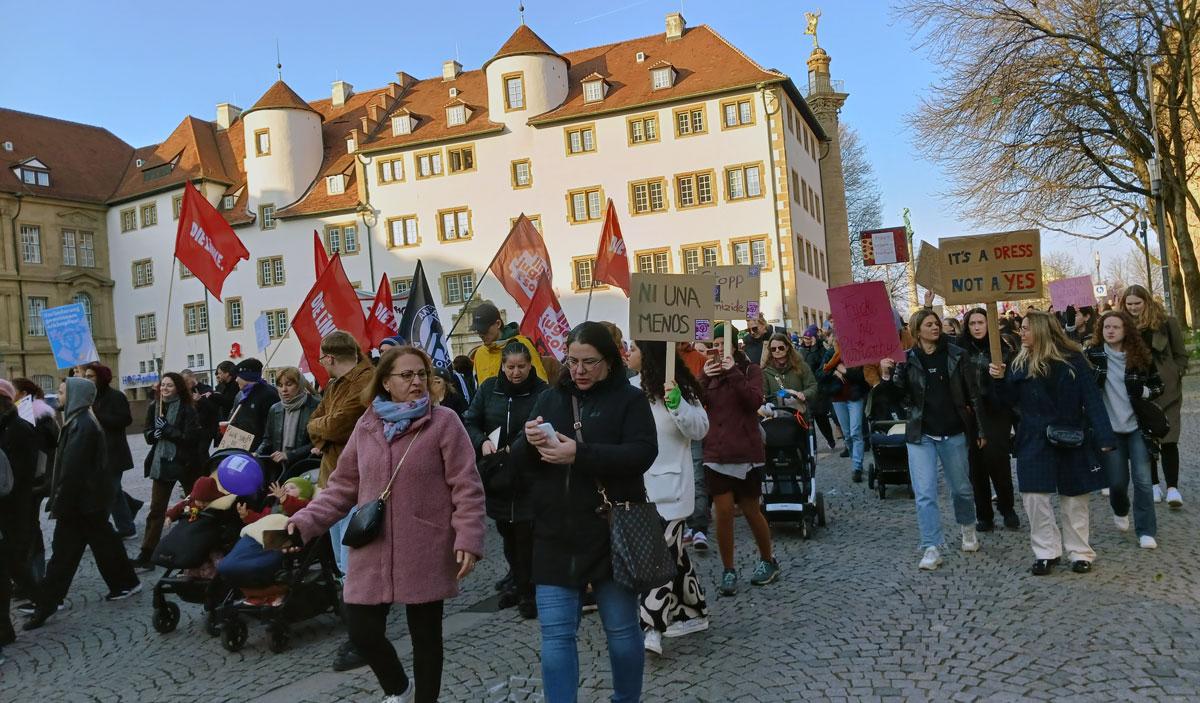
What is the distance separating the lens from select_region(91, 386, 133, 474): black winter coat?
30.6 feet

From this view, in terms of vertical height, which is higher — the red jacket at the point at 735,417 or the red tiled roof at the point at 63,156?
the red tiled roof at the point at 63,156

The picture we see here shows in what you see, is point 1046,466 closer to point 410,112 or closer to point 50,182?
point 410,112

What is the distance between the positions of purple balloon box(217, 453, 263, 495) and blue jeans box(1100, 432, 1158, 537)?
602 centimetres

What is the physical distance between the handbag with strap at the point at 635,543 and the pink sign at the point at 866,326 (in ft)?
13.8

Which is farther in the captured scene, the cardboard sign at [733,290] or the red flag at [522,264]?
the red flag at [522,264]

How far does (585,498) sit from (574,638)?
56 cm

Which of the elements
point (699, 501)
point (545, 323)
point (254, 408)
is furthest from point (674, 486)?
point (545, 323)

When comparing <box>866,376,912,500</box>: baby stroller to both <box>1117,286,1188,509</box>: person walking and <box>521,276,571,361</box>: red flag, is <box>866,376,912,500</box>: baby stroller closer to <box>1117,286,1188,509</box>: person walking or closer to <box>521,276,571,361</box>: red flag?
<box>1117,286,1188,509</box>: person walking

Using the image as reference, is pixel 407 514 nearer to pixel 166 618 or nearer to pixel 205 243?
pixel 166 618

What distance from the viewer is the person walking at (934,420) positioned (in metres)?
7.24

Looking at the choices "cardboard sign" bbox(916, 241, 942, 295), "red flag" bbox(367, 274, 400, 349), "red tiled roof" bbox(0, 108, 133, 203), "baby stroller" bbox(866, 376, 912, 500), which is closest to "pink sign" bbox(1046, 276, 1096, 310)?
"cardboard sign" bbox(916, 241, 942, 295)

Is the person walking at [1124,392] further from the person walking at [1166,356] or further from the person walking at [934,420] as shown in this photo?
the person walking at [934,420]

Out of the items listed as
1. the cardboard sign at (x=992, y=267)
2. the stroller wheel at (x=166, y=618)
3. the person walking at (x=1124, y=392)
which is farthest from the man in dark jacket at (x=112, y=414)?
the person walking at (x=1124, y=392)

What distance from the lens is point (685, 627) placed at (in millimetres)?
5797
